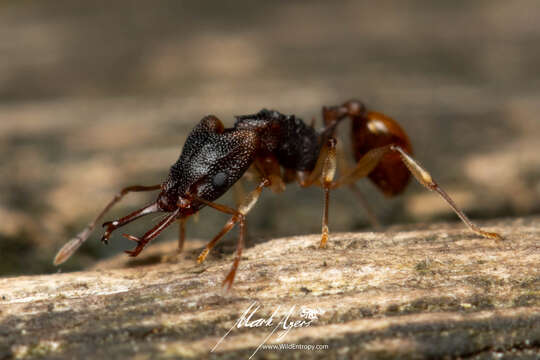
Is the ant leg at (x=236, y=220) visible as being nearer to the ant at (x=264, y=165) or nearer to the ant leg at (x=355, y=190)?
the ant at (x=264, y=165)

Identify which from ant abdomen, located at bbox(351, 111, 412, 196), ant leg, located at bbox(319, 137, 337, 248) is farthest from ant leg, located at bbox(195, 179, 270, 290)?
ant abdomen, located at bbox(351, 111, 412, 196)

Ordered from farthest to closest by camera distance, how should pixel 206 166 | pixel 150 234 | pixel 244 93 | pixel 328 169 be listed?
1. pixel 244 93
2. pixel 328 169
3. pixel 206 166
4. pixel 150 234

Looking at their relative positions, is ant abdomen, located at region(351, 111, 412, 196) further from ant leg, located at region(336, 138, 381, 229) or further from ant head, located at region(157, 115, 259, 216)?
ant head, located at region(157, 115, 259, 216)

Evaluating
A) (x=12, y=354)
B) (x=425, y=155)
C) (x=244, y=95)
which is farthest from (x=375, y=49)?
(x=12, y=354)

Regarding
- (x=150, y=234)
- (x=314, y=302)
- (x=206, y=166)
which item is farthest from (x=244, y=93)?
(x=314, y=302)

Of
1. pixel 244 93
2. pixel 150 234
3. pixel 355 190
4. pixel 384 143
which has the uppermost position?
pixel 244 93

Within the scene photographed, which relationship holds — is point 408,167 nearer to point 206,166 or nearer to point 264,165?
point 264,165

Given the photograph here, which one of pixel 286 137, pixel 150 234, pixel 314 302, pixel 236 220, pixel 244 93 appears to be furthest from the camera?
pixel 244 93

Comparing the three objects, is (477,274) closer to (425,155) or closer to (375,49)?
(425,155)
